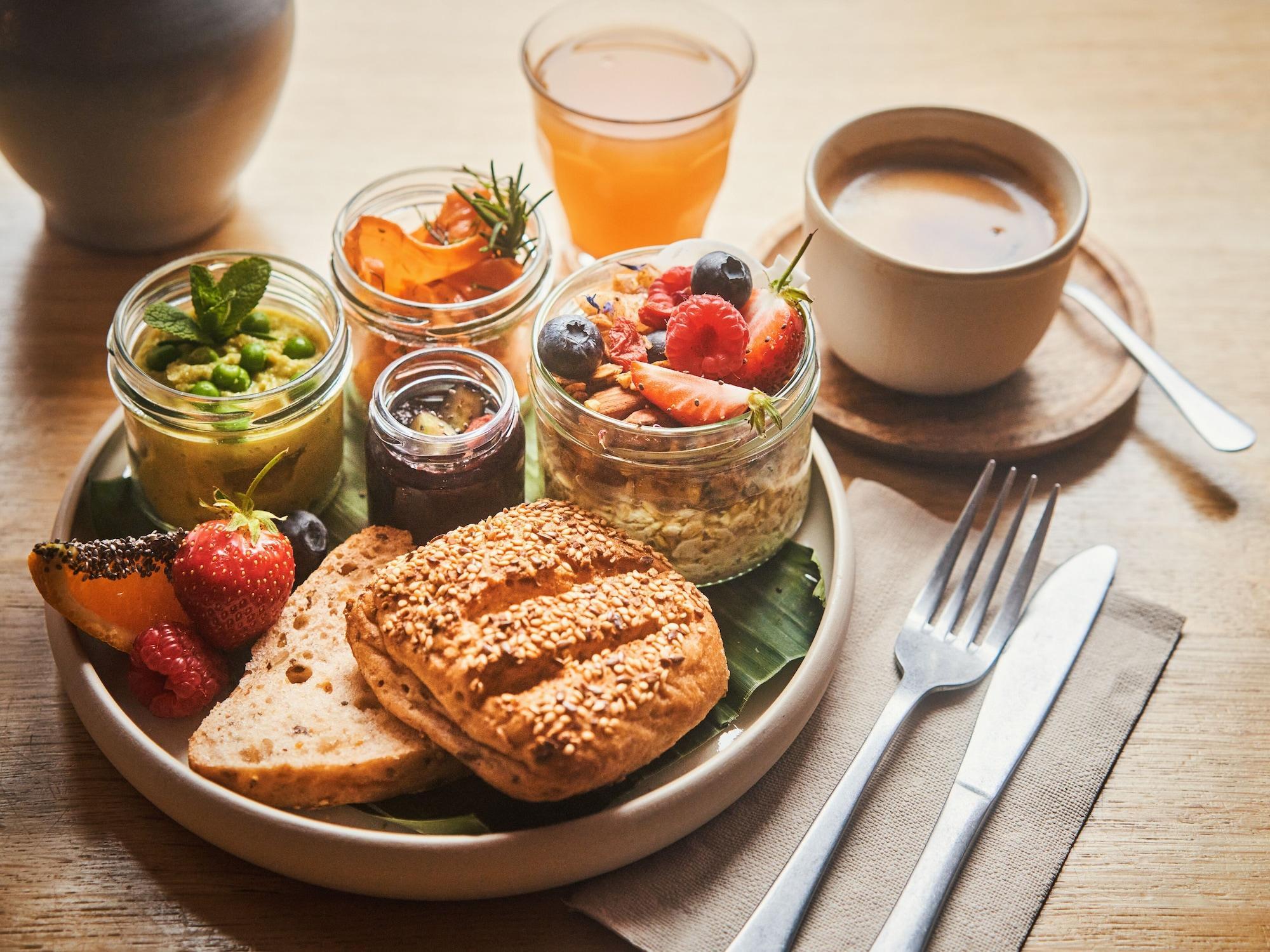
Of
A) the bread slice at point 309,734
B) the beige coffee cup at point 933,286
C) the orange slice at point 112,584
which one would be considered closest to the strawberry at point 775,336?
the beige coffee cup at point 933,286

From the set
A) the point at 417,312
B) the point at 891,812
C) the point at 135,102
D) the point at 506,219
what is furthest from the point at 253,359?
the point at 891,812

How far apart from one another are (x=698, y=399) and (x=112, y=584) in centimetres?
104

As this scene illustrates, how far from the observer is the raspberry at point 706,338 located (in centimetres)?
199

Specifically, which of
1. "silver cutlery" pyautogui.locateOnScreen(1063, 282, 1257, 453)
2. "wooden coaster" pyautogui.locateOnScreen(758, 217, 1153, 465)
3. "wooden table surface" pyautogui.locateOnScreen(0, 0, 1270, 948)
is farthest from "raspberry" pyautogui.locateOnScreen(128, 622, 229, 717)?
"silver cutlery" pyautogui.locateOnScreen(1063, 282, 1257, 453)

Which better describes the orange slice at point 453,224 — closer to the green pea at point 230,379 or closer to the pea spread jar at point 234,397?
the pea spread jar at point 234,397

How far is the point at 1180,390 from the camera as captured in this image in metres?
2.59

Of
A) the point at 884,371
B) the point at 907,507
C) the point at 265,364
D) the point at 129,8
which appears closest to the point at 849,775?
the point at 907,507

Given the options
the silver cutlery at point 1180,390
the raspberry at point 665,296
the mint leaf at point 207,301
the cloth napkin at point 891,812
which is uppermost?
the raspberry at point 665,296

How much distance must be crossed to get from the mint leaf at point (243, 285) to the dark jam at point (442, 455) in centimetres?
38

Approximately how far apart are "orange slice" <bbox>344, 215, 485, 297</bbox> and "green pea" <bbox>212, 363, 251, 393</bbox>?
352 mm

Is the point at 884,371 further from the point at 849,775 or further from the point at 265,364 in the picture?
the point at 265,364

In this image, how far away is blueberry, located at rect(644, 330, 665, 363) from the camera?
2.08 meters

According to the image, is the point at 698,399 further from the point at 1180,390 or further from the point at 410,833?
the point at 1180,390

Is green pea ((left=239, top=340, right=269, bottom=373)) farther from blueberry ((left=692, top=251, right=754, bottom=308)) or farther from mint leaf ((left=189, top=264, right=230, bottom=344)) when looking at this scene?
blueberry ((left=692, top=251, right=754, bottom=308))
